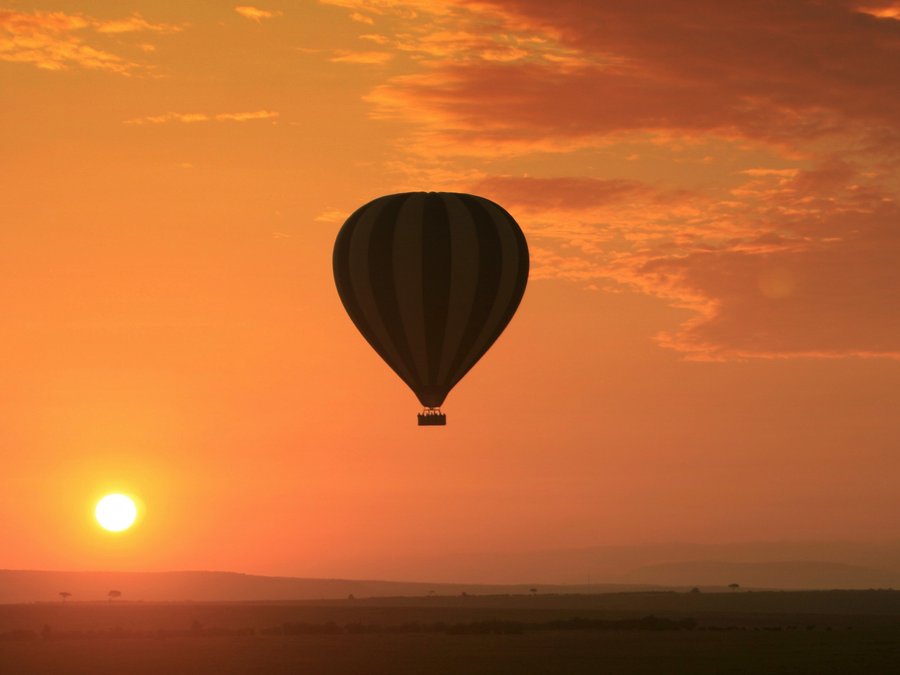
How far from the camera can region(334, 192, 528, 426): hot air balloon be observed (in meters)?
58.1

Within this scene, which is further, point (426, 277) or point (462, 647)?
point (462, 647)

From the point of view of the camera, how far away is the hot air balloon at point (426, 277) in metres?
58.1

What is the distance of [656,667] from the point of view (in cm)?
6091

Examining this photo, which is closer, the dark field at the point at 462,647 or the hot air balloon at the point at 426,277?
the hot air balloon at the point at 426,277

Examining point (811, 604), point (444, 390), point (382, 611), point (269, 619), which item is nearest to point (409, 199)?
point (444, 390)

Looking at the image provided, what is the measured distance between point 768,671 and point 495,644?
18.7m

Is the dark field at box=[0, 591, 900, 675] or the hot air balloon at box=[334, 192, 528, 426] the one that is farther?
the dark field at box=[0, 591, 900, 675]

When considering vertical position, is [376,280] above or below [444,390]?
above

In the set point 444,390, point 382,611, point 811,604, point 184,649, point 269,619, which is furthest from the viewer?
point 811,604

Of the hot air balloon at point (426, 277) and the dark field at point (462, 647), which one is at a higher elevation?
the hot air balloon at point (426, 277)

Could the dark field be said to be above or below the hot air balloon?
below

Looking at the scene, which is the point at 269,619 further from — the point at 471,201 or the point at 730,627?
the point at 471,201

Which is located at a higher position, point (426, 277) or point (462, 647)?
point (426, 277)

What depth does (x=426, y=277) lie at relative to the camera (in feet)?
191
